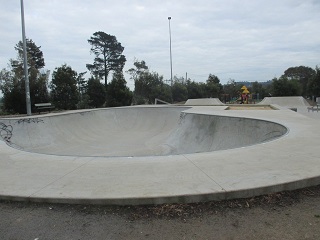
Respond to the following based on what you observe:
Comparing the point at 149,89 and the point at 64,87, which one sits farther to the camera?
the point at 149,89

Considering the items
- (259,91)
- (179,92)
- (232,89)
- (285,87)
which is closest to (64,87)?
(179,92)

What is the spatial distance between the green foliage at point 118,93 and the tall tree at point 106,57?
75.9 ft

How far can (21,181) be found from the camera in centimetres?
399

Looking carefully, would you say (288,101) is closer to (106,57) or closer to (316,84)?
(316,84)

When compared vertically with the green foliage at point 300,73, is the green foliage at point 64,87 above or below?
below

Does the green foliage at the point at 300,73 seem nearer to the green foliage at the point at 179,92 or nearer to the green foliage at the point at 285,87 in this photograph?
the green foliage at the point at 285,87

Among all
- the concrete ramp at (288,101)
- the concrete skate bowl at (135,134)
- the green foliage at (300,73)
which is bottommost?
the concrete skate bowl at (135,134)

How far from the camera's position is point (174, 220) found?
9.36 feet

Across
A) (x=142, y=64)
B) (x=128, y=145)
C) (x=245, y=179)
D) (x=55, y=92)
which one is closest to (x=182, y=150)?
(x=128, y=145)

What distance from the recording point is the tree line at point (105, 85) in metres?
24.3

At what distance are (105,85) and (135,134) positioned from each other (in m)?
32.1

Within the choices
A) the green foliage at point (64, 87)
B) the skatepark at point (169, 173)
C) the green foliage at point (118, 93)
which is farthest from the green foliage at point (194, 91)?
the skatepark at point (169, 173)

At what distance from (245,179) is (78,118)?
50.2 ft

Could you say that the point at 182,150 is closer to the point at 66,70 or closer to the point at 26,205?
the point at 26,205
